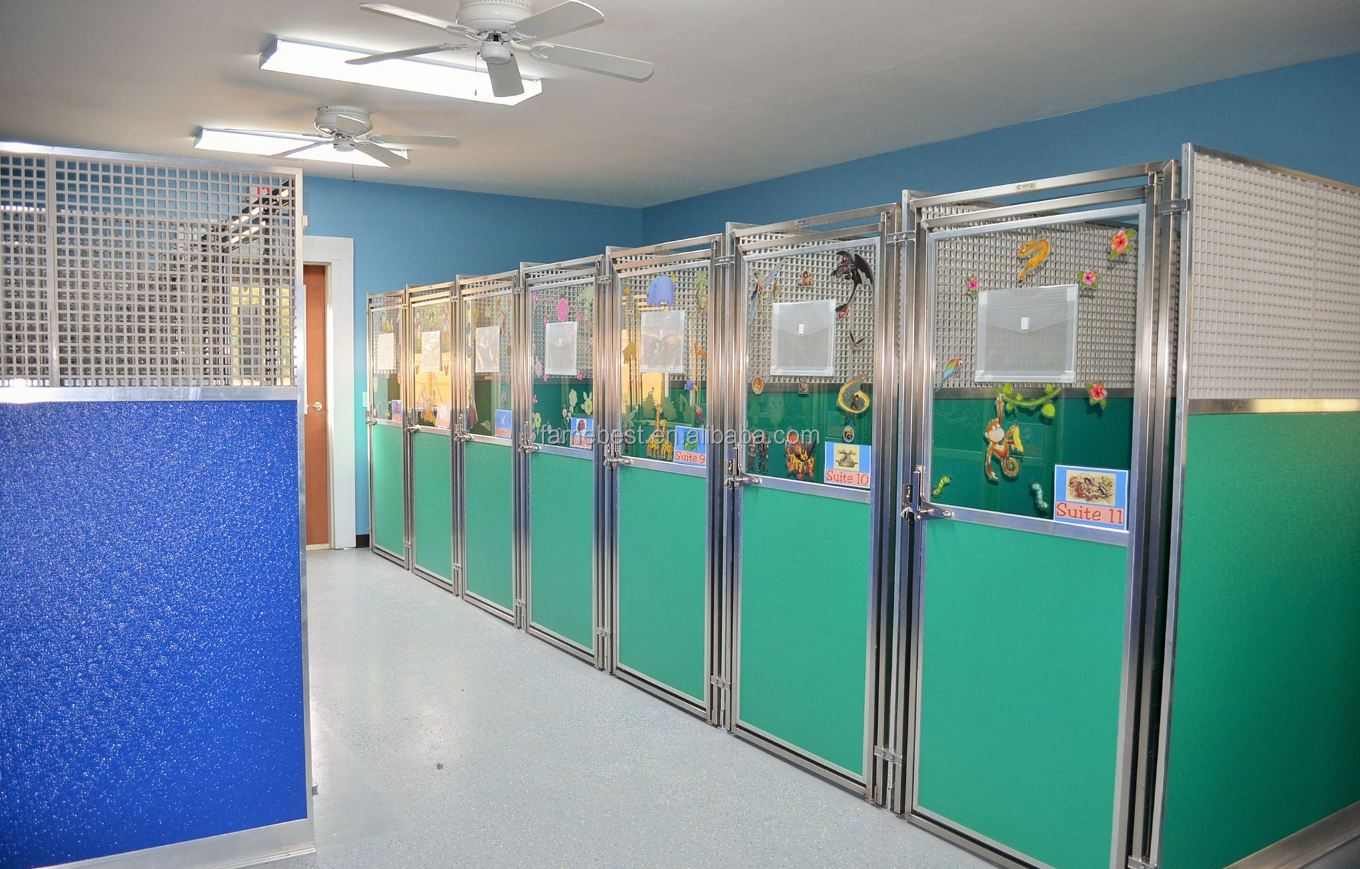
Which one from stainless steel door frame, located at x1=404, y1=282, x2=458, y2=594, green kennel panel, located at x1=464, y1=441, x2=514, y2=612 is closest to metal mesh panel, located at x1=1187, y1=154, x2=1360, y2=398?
green kennel panel, located at x1=464, y1=441, x2=514, y2=612

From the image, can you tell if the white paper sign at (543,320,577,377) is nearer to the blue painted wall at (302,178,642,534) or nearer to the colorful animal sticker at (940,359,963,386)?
the colorful animal sticker at (940,359,963,386)

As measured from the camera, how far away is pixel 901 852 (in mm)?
2752

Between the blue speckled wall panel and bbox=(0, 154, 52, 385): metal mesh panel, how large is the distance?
12 centimetres

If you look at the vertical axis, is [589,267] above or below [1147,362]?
above

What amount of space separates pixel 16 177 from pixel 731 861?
2650 mm

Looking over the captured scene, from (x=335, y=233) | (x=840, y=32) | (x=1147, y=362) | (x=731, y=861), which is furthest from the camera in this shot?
(x=335, y=233)

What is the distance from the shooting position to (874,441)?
9.86 ft

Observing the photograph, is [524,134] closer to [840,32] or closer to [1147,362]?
[840,32]

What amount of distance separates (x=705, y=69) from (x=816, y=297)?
5.20 ft

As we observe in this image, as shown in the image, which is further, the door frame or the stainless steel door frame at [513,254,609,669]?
the door frame

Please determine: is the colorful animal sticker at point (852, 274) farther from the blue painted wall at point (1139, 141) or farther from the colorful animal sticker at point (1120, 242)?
the blue painted wall at point (1139, 141)

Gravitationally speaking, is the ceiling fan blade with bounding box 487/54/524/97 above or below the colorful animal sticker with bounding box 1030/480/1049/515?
above

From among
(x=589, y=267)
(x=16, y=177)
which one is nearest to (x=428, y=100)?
(x=589, y=267)

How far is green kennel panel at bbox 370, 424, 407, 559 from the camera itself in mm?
6551
